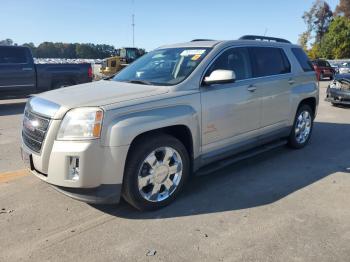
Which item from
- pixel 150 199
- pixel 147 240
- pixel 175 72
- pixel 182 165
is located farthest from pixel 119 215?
pixel 175 72

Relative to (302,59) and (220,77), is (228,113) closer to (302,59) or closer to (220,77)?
(220,77)

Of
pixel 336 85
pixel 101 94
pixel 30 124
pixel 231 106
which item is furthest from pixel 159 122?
pixel 336 85

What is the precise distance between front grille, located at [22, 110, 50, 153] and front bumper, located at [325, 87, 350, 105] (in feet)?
32.3

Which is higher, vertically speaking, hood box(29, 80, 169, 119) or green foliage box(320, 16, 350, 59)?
green foliage box(320, 16, 350, 59)

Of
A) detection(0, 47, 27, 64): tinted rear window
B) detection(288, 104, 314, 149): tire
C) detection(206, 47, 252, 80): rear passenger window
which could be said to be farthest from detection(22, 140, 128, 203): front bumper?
detection(0, 47, 27, 64): tinted rear window

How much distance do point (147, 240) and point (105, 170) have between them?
0.76 meters

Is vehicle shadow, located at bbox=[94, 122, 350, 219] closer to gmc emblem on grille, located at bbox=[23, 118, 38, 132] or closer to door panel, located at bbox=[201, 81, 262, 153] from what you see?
door panel, located at bbox=[201, 81, 262, 153]

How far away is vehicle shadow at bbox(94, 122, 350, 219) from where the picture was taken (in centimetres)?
415

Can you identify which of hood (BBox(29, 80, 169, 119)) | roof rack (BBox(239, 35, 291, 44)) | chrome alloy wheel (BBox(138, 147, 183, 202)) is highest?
roof rack (BBox(239, 35, 291, 44))

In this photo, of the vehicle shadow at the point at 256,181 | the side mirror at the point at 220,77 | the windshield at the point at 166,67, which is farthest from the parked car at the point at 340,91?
the side mirror at the point at 220,77

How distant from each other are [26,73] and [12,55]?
0.69 m

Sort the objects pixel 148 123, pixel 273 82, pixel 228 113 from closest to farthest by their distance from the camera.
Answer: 1. pixel 148 123
2. pixel 228 113
3. pixel 273 82

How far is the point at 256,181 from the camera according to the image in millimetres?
4992

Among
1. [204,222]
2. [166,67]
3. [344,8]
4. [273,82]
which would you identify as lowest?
[204,222]
